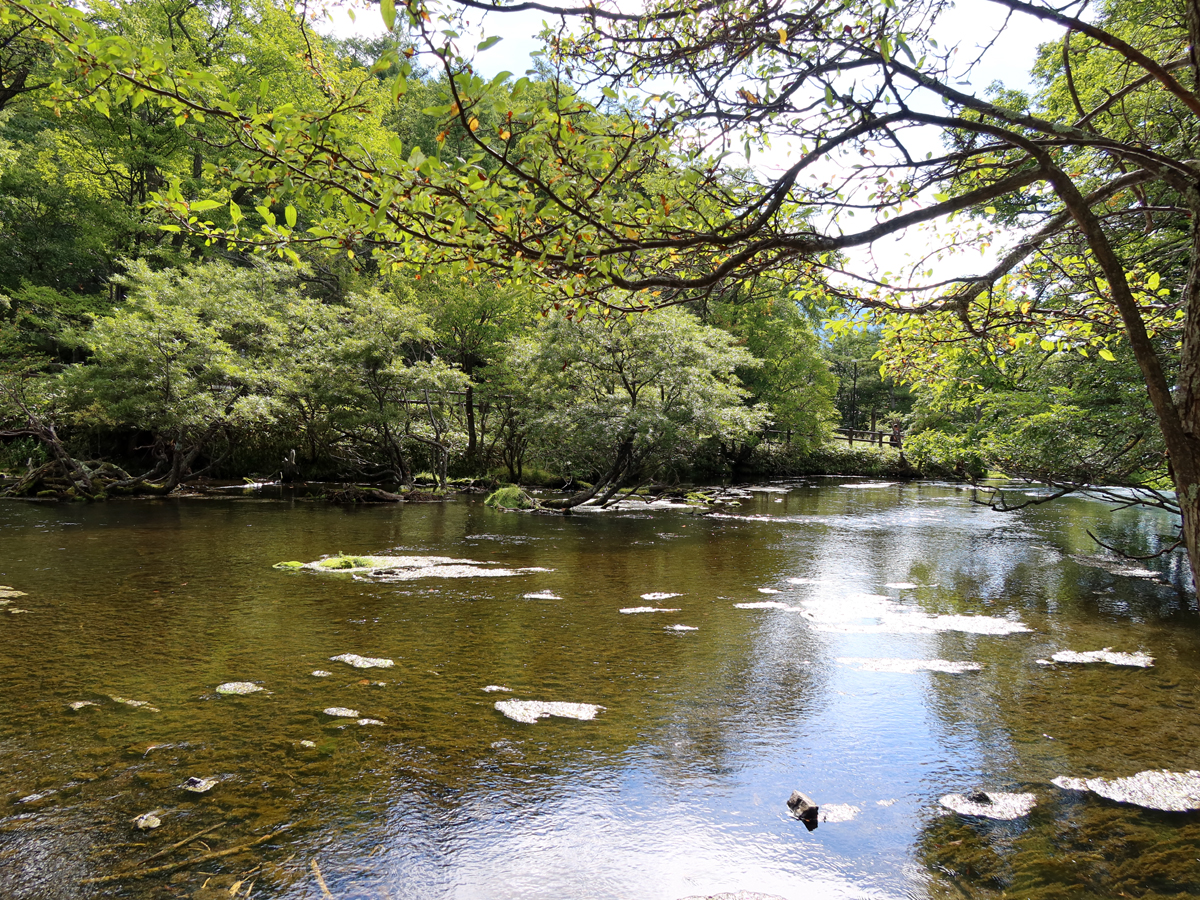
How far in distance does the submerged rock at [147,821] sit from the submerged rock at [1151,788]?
499cm

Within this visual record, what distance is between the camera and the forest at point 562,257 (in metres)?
2.34

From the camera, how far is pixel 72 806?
3.37 meters

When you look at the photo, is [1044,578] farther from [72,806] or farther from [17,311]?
[17,311]

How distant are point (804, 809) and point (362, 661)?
12.6 ft

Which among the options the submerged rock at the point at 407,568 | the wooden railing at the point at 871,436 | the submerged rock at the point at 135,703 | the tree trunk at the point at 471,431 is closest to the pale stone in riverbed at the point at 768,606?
the submerged rock at the point at 407,568

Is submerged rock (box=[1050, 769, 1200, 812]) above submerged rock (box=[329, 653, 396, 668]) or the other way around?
the other way around

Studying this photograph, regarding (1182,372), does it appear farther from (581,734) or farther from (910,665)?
(910,665)

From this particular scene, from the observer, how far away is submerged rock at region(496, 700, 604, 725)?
4.68m

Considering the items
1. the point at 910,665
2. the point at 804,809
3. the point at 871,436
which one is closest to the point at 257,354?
the point at 910,665

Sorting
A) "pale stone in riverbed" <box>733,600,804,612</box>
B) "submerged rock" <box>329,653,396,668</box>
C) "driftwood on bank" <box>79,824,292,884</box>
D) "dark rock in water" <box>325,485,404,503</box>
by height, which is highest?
"dark rock in water" <box>325,485,404,503</box>

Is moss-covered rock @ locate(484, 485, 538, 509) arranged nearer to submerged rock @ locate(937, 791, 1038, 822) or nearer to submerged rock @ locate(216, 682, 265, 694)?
submerged rock @ locate(216, 682, 265, 694)

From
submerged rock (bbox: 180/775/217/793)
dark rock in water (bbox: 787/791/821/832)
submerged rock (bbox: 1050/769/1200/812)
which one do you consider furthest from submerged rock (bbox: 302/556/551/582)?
submerged rock (bbox: 1050/769/1200/812)

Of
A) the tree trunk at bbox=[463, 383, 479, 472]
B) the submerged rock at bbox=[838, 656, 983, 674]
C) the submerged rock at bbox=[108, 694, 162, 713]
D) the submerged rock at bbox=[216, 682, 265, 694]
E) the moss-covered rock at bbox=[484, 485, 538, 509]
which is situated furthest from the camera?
the tree trunk at bbox=[463, 383, 479, 472]

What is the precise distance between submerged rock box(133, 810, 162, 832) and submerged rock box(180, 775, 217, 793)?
22 cm
